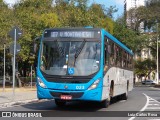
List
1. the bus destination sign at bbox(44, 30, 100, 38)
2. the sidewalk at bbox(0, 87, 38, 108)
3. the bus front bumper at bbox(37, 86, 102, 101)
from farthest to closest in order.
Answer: the sidewalk at bbox(0, 87, 38, 108), the bus destination sign at bbox(44, 30, 100, 38), the bus front bumper at bbox(37, 86, 102, 101)

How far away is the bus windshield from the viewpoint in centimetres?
1620

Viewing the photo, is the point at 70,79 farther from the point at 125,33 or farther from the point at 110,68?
the point at 125,33

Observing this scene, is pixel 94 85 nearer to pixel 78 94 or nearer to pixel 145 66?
pixel 78 94

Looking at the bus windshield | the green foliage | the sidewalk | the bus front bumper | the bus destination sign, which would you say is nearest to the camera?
the bus front bumper

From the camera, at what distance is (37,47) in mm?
17109

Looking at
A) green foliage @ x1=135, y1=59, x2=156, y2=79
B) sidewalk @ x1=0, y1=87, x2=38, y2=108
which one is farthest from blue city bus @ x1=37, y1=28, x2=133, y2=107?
green foliage @ x1=135, y1=59, x2=156, y2=79

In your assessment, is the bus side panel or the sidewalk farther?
the sidewalk

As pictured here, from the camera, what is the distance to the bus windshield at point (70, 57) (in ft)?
53.2

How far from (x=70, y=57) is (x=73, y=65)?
1.19 ft

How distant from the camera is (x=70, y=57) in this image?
16359 mm

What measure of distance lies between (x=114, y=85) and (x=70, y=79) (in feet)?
13.8

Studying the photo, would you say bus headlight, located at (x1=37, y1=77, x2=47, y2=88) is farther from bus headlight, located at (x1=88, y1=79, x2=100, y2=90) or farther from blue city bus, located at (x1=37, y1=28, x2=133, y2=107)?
bus headlight, located at (x1=88, y1=79, x2=100, y2=90)

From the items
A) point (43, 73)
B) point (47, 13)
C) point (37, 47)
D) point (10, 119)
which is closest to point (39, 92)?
point (43, 73)

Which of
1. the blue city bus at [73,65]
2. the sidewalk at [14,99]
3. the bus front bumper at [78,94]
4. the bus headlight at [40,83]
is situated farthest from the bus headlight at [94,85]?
the sidewalk at [14,99]
